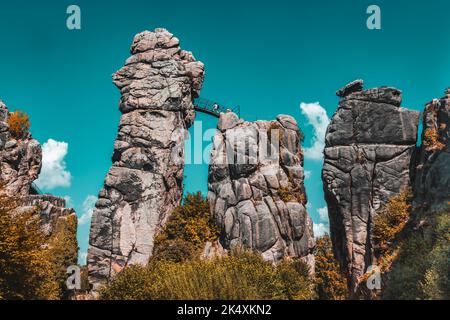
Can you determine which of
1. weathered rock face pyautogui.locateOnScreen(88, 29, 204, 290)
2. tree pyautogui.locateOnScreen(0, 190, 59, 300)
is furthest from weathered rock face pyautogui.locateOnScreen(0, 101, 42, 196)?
tree pyautogui.locateOnScreen(0, 190, 59, 300)

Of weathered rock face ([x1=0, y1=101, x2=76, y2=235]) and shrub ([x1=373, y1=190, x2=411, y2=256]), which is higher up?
weathered rock face ([x1=0, y1=101, x2=76, y2=235])

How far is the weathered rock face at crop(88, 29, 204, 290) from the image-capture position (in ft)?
170

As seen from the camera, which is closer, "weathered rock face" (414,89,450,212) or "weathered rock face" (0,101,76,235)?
"weathered rock face" (414,89,450,212)

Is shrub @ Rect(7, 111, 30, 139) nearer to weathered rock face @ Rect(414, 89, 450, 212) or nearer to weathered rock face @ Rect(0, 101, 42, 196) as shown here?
weathered rock face @ Rect(0, 101, 42, 196)

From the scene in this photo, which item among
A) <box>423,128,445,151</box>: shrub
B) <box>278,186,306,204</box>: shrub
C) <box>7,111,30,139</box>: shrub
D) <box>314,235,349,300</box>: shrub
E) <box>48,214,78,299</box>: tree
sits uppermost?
<box>7,111,30,139</box>: shrub

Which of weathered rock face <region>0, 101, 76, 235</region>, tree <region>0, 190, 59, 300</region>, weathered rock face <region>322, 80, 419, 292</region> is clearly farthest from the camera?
weathered rock face <region>0, 101, 76, 235</region>

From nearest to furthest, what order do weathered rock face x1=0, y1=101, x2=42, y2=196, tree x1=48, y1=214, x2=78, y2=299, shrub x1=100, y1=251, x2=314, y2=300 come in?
shrub x1=100, y1=251, x2=314, y2=300, tree x1=48, y1=214, x2=78, y2=299, weathered rock face x1=0, y1=101, x2=42, y2=196

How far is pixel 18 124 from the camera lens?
60.0m

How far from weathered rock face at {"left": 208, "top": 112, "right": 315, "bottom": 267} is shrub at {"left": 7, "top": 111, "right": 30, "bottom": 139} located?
2704 centimetres

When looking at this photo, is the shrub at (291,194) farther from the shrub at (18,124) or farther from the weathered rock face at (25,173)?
the shrub at (18,124)

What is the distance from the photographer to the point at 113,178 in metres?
54.2

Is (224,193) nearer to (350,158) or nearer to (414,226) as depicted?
(350,158)

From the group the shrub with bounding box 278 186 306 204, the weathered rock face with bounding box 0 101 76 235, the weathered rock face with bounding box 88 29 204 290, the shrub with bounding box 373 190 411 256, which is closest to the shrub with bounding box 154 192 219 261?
the weathered rock face with bounding box 88 29 204 290

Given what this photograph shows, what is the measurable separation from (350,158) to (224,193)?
15.6m
